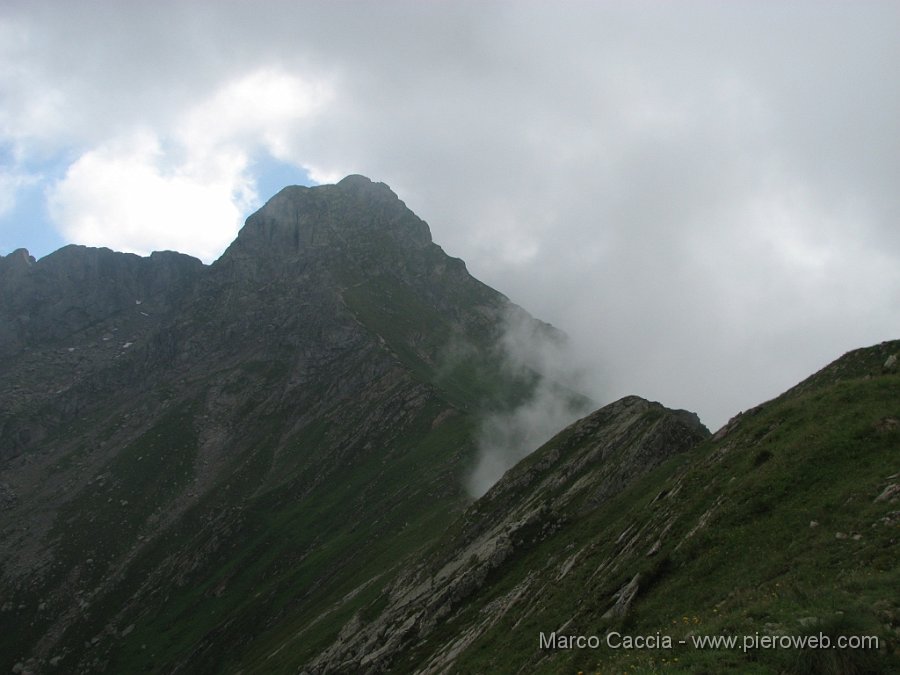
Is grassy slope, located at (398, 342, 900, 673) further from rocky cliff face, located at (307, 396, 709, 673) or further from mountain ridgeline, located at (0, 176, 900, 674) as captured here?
rocky cliff face, located at (307, 396, 709, 673)

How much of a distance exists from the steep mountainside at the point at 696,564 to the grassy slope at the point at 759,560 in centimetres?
10

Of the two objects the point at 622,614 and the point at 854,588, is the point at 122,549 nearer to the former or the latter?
the point at 622,614

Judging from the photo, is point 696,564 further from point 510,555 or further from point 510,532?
point 510,532

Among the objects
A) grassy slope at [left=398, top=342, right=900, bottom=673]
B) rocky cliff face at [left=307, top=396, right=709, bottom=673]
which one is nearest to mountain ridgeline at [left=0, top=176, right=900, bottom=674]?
grassy slope at [left=398, top=342, right=900, bottom=673]

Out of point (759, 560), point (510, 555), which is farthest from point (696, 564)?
point (510, 555)

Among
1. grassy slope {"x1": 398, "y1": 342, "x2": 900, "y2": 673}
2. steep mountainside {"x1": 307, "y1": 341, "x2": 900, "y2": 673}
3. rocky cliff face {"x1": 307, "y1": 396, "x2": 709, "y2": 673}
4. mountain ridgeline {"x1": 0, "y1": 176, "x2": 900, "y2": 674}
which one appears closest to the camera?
grassy slope {"x1": 398, "y1": 342, "x2": 900, "y2": 673}

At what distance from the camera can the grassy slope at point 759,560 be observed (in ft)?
61.6

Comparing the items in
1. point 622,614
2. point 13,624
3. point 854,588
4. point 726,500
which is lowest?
point 13,624

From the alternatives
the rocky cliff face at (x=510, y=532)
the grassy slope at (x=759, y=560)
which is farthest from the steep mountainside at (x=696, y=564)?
the rocky cliff face at (x=510, y=532)

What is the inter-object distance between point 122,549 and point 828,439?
7676 inches

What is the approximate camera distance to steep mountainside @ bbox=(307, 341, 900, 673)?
19594mm

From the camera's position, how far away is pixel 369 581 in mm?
103000

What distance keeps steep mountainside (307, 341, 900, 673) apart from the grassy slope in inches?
3.9

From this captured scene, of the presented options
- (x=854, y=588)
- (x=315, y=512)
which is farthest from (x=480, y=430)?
(x=854, y=588)
